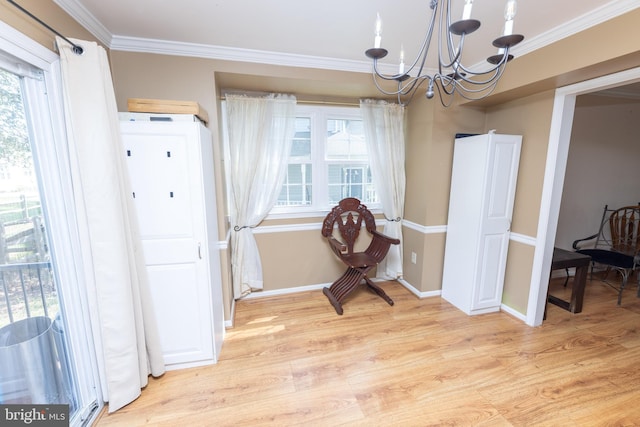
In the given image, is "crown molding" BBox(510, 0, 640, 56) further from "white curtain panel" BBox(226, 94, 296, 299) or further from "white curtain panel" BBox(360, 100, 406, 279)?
"white curtain panel" BBox(226, 94, 296, 299)

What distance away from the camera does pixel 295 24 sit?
1794 mm

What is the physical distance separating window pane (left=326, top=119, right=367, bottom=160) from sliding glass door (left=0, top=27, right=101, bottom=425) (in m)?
2.21

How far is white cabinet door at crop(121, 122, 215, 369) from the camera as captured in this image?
5.37ft

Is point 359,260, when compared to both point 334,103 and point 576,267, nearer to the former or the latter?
point 334,103

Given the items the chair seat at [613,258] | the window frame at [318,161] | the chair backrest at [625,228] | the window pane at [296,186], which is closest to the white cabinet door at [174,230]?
the window frame at [318,161]

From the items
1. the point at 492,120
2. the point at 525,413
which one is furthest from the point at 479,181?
the point at 525,413

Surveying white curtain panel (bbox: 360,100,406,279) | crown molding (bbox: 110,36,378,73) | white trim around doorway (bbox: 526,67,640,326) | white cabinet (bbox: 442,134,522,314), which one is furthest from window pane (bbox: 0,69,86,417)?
white trim around doorway (bbox: 526,67,640,326)

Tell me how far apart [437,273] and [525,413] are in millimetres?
1491

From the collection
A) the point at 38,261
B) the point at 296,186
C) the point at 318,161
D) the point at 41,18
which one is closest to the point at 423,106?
the point at 318,161

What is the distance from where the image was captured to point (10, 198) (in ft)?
3.90

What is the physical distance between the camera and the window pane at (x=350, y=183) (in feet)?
10.2

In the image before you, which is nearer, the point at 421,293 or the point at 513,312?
the point at 513,312

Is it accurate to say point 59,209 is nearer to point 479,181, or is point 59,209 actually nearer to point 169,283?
point 169,283

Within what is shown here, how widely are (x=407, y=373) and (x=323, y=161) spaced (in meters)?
2.11
